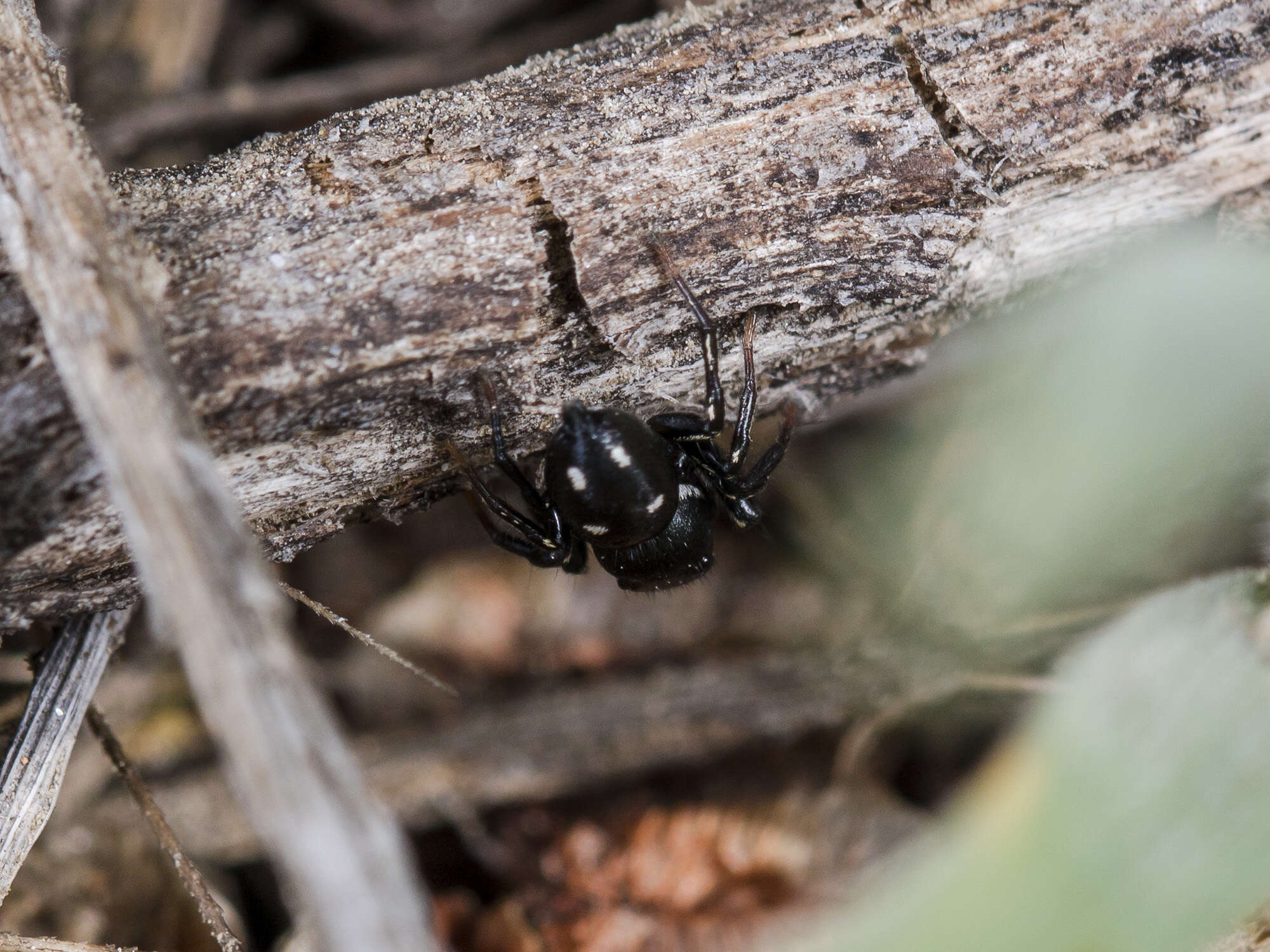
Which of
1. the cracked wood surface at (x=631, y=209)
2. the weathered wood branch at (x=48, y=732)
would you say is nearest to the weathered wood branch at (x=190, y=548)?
the cracked wood surface at (x=631, y=209)

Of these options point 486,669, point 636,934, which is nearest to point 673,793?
point 636,934

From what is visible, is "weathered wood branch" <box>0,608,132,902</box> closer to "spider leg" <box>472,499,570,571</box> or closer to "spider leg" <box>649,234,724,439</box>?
"spider leg" <box>472,499,570,571</box>

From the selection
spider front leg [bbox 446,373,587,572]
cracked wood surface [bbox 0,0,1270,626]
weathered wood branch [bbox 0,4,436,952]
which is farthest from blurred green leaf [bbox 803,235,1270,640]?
weathered wood branch [bbox 0,4,436,952]

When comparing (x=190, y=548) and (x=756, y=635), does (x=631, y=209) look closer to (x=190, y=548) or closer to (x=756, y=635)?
(x=190, y=548)

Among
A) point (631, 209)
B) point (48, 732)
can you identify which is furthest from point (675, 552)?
point (48, 732)

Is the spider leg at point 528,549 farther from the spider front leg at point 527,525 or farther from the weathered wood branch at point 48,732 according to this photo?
the weathered wood branch at point 48,732

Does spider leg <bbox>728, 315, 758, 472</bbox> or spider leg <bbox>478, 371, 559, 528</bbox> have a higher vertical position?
spider leg <bbox>728, 315, 758, 472</bbox>

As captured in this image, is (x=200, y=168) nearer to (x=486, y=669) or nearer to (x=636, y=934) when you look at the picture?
(x=486, y=669)
